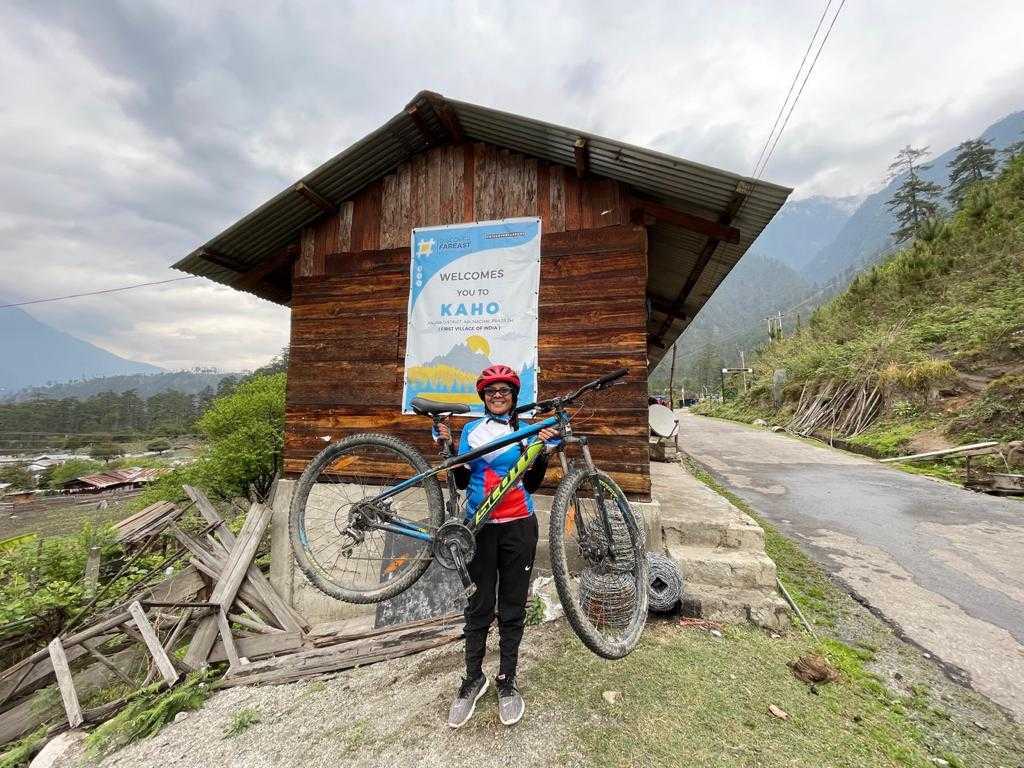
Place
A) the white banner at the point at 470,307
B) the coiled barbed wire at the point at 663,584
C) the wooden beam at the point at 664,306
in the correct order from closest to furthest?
the coiled barbed wire at the point at 663,584, the white banner at the point at 470,307, the wooden beam at the point at 664,306

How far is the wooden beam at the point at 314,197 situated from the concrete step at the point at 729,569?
23.5ft

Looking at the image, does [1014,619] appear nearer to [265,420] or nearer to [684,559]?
[684,559]

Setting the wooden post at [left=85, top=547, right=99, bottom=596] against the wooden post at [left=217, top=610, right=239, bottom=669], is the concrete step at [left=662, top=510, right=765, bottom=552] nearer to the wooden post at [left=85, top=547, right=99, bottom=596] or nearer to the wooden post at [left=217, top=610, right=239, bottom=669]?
the wooden post at [left=217, top=610, right=239, bottom=669]

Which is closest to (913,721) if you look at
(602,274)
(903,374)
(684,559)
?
(684,559)

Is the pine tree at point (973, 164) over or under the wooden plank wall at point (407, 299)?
over

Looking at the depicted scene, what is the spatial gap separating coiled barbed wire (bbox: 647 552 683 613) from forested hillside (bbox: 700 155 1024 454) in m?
14.2

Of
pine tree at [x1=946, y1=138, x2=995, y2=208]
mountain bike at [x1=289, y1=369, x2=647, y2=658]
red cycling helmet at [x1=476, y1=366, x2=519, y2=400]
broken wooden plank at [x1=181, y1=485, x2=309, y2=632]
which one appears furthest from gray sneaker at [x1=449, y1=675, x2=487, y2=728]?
pine tree at [x1=946, y1=138, x2=995, y2=208]

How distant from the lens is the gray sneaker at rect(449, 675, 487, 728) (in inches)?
116

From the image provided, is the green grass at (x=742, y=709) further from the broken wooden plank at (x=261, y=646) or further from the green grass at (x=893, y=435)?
the green grass at (x=893, y=435)

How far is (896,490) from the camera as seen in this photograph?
10430 mm

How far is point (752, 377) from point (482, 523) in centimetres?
4654

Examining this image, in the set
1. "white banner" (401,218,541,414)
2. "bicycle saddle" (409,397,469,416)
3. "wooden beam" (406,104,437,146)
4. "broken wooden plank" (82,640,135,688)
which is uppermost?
"wooden beam" (406,104,437,146)

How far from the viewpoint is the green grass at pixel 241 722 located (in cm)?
357

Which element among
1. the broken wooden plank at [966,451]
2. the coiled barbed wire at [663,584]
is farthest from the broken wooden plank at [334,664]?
the broken wooden plank at [966,451]
